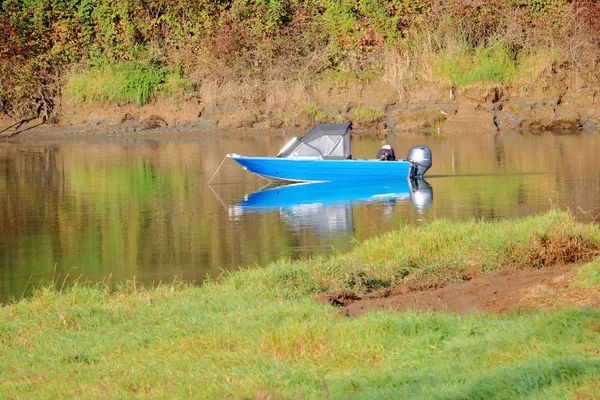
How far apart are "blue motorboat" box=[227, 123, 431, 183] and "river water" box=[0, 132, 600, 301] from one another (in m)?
0.38

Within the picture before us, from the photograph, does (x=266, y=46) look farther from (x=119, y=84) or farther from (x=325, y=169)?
(x=325, y=169)

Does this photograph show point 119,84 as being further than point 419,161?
Yes

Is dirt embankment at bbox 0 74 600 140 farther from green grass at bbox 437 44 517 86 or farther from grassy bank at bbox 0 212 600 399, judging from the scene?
grassy bank at bbox 0 212 600 399

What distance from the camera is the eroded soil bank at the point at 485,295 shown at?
9.55 metres

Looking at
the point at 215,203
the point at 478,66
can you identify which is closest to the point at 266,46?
the point at 478,66

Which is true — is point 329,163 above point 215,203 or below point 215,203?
above

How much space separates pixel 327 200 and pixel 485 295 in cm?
1195

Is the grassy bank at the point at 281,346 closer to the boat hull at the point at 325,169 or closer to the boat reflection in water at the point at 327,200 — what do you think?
the boat reflection in water at the point at 327,200

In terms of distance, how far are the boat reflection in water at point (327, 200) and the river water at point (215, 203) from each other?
0.04 m

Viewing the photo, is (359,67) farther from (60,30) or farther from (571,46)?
(60,30)

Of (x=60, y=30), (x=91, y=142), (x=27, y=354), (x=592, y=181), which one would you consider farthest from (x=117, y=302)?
(x=60, y=30)

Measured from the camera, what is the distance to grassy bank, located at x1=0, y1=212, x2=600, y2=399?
7130mm

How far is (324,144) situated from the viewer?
24641 mm

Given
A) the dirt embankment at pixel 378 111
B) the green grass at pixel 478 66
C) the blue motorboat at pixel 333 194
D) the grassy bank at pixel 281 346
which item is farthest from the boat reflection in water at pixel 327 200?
the green grass at pixel 478 66
